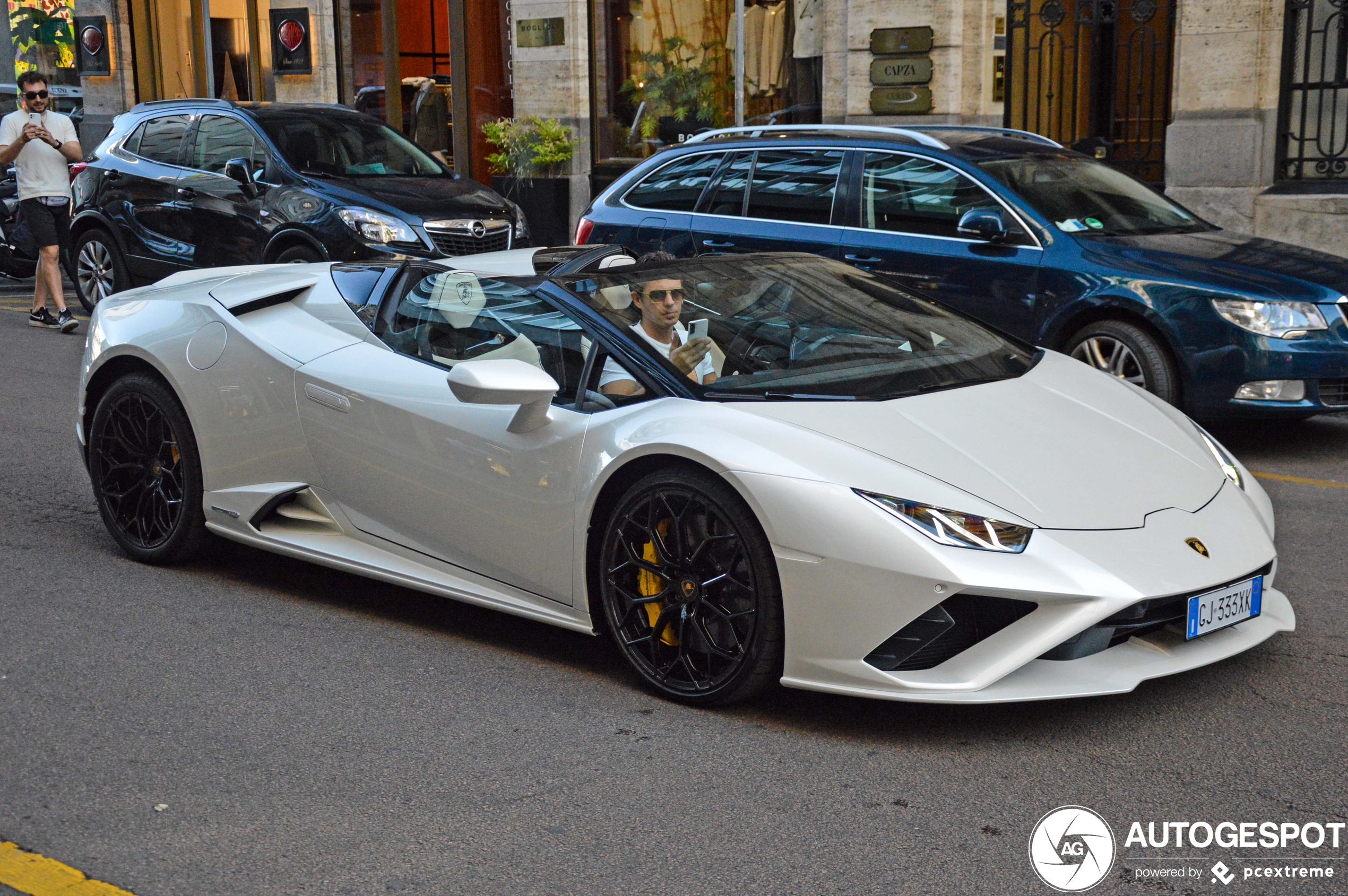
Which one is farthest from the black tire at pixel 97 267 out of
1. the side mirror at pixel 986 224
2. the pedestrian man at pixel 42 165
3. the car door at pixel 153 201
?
the side mirror at pixel 986 224

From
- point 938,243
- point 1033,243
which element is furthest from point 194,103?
point 1033,243

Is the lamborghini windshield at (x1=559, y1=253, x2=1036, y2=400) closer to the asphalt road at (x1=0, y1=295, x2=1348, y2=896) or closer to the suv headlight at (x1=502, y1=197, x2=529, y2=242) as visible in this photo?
the asphalt road at (x1=0, y1=295, x2=1348, y2=896)

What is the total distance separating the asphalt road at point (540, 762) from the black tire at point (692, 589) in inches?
5.0

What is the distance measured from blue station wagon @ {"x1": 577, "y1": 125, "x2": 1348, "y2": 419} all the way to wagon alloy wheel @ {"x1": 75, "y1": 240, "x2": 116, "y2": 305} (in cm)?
535

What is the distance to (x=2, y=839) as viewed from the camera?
3.56m

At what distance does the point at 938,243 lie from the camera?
8492 millimetres

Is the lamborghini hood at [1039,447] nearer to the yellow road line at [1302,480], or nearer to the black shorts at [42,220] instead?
the yellow road line at [1302,480]

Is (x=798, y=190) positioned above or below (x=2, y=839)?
above

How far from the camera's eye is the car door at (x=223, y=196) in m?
12.0

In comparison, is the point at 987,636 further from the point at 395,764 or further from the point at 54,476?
the point at 54,476

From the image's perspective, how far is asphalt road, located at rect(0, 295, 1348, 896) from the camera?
338cm

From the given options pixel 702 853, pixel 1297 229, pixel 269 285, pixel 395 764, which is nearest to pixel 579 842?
pixel 702 853

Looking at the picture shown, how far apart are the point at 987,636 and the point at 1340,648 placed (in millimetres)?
1529

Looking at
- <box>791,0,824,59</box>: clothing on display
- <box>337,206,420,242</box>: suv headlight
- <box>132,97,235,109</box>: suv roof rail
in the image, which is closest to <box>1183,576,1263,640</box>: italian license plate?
<box>337,206,420,242</box>: suv headlight
